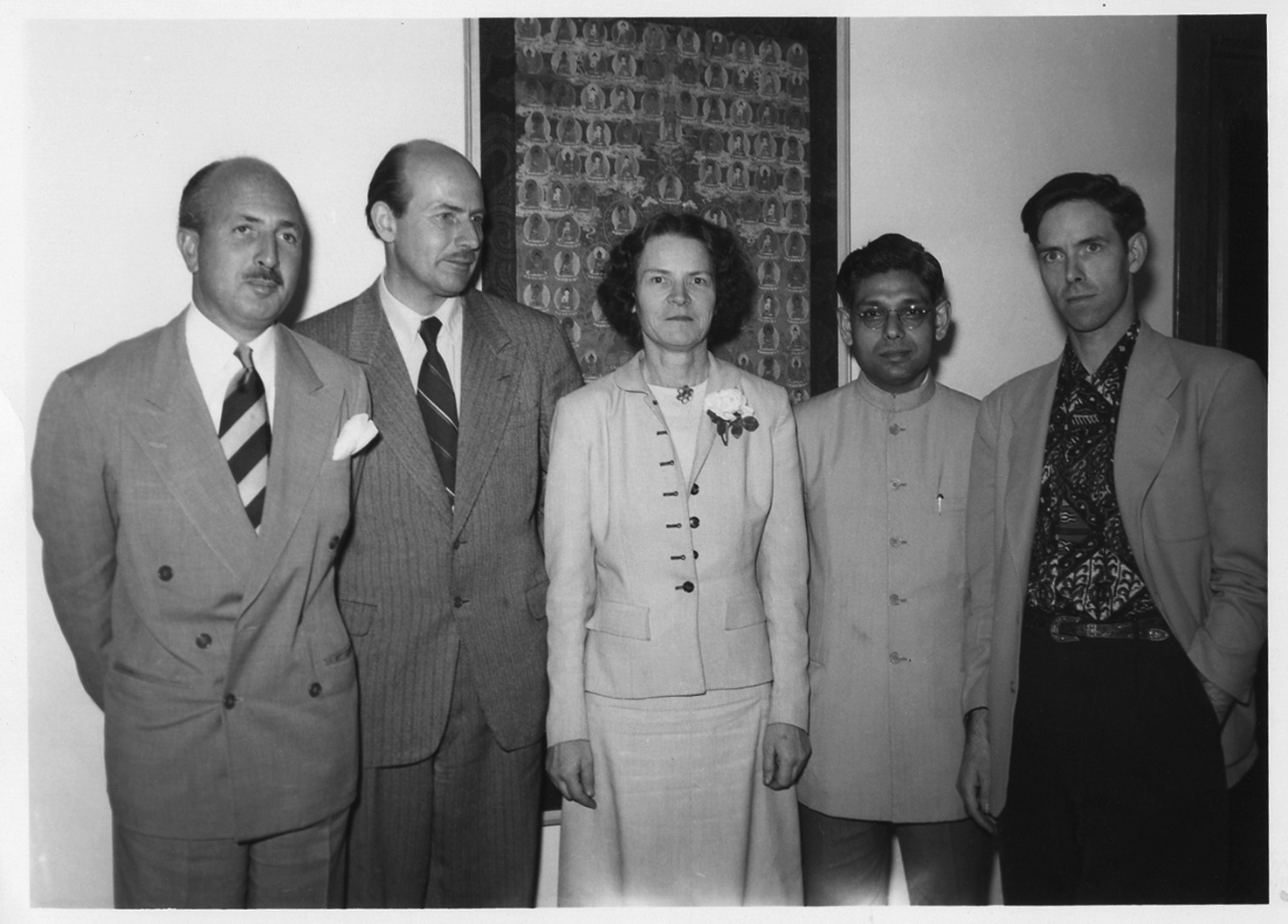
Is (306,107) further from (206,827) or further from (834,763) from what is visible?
(834,763)

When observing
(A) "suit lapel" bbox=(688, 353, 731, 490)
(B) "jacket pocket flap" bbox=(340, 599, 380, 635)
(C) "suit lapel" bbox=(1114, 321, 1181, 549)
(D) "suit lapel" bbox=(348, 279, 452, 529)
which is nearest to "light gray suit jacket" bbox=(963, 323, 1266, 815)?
(C) "suit lapel" bbox=(1114, 321, 1181, 549)

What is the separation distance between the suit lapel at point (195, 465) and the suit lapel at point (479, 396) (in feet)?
1.70

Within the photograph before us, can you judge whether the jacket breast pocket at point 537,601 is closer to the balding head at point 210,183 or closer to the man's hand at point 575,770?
the man's hand at point 575,770

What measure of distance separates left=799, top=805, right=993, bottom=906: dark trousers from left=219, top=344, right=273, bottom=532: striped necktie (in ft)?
5.44

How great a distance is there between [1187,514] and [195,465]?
2356 mm

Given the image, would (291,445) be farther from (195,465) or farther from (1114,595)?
(1114,595)

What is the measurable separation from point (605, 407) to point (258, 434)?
83 centimetres

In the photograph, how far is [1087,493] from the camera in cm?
249

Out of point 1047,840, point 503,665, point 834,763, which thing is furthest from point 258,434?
point 1047,840

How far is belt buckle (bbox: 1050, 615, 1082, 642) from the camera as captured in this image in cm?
245

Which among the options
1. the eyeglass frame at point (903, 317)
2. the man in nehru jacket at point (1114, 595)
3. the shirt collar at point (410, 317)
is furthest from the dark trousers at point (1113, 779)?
the shirt collar at point (410, 317)

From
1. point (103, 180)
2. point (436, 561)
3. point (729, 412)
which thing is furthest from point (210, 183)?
point (729, 412)

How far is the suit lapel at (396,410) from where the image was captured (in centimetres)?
251

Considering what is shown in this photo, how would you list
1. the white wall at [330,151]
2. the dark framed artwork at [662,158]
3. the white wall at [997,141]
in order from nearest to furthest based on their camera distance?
the white wall at [330,151]
the dark framed artwork at [662,158]
the white wall at [997,141]
